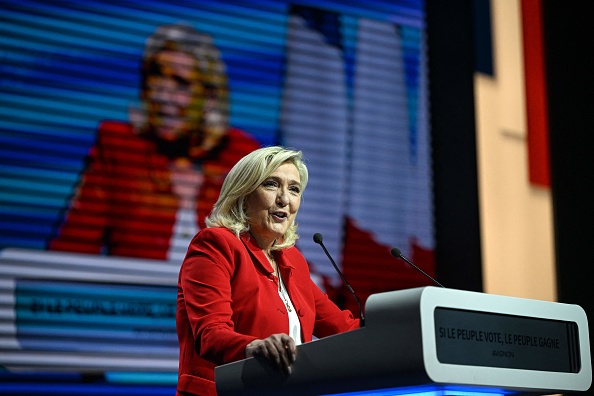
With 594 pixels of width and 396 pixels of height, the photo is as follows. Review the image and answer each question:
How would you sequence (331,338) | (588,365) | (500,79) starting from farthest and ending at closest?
(500,79), (588,365), (331,338)

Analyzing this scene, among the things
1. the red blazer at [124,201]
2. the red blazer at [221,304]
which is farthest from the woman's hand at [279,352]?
the red blazer at [124,201]

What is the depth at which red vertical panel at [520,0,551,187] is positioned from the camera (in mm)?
4883

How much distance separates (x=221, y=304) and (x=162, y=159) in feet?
6.92

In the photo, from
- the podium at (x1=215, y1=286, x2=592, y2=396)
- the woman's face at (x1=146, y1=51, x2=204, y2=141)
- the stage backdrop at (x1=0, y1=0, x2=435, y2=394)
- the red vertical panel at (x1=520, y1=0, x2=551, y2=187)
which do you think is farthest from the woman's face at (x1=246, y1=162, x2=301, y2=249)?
the red vertical panel at (x1=520, y1=0, x2=551, y2=187)

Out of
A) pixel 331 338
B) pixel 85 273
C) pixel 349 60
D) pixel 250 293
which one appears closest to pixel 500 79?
pixel 349 60

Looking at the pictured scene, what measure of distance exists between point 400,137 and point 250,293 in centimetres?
276

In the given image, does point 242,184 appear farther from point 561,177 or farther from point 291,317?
point 561,177

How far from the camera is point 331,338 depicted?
167 centimetres

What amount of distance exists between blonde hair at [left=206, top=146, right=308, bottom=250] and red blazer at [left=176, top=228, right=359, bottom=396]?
0.05 m

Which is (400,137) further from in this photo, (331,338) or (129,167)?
(331,338)

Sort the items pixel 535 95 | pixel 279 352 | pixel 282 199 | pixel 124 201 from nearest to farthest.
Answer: pixel 279 352, pixel 282 199, pixel 124 201, pixel 535 95

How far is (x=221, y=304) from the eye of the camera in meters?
1.95

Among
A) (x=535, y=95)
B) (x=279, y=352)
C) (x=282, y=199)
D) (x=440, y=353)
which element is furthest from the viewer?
(x=535, y=95)

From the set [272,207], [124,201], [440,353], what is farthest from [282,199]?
[124,201]
